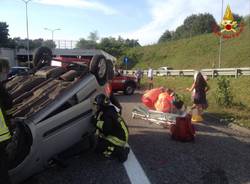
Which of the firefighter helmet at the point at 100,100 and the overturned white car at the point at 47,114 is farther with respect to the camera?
the firefighter helmet at the point at 100,100

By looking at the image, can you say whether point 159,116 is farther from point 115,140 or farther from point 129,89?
point 129,89

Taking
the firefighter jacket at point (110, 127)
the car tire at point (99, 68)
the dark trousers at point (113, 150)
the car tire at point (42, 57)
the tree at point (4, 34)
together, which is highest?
the tree at point (4, 34)

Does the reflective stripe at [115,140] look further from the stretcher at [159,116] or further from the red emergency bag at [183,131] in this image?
the stretcher at [159,116]

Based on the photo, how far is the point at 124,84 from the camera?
20391 mm

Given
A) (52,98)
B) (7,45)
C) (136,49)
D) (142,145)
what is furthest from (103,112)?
(7,45)

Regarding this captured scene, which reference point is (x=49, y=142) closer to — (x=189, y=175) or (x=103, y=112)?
(x=103, y=112)

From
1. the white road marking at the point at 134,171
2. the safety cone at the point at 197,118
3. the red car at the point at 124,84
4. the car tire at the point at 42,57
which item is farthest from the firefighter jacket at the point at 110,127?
the red car at the point at 124,84

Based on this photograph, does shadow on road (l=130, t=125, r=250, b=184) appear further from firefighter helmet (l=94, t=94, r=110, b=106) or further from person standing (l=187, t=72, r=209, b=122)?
person standing (l=187, t=72, r=209, b=122)

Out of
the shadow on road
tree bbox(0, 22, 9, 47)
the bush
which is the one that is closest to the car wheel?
the bush

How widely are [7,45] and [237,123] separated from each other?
80454 millimetres

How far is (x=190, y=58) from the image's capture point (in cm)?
5659

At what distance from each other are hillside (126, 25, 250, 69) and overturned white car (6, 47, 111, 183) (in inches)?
1400

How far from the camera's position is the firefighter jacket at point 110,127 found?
19.3 feet

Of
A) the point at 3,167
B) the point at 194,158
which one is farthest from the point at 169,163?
the point at 3,167
